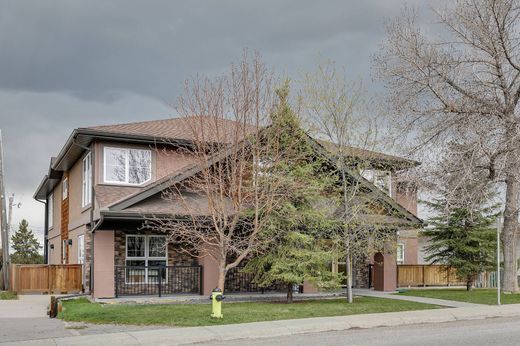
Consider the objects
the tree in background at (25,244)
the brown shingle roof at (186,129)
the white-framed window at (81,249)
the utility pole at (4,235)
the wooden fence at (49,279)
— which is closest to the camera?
the brown shingle roof at (186,129)

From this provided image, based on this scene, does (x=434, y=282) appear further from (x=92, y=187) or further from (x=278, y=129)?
(x=92, y=187)

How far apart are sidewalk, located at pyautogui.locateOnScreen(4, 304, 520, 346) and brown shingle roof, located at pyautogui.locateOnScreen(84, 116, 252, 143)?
5.86m

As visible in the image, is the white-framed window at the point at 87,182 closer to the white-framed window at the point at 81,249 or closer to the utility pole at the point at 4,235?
the white-framed window at the point at 81,249

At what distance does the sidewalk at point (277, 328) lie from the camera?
479 inches

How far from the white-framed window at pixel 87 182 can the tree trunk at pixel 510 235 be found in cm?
1645

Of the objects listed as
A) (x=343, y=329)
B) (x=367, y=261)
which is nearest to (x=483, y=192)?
(x=367, y=261)

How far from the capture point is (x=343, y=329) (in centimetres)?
1436

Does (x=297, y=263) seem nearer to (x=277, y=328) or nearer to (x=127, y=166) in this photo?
(x=277, y=328)

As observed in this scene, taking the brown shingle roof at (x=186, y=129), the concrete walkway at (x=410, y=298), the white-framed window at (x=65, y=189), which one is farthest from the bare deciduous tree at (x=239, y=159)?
the white-framed window at (x=65, y=189)

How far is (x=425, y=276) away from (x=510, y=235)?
225 inches

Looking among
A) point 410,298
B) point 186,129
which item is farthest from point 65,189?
point 410,298

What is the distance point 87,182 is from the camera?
950 inches

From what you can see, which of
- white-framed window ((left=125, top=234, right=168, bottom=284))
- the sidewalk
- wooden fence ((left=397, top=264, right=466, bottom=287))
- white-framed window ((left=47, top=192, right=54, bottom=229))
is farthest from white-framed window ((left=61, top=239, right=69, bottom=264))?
the sidewalk

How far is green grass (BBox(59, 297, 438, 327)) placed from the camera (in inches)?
578
